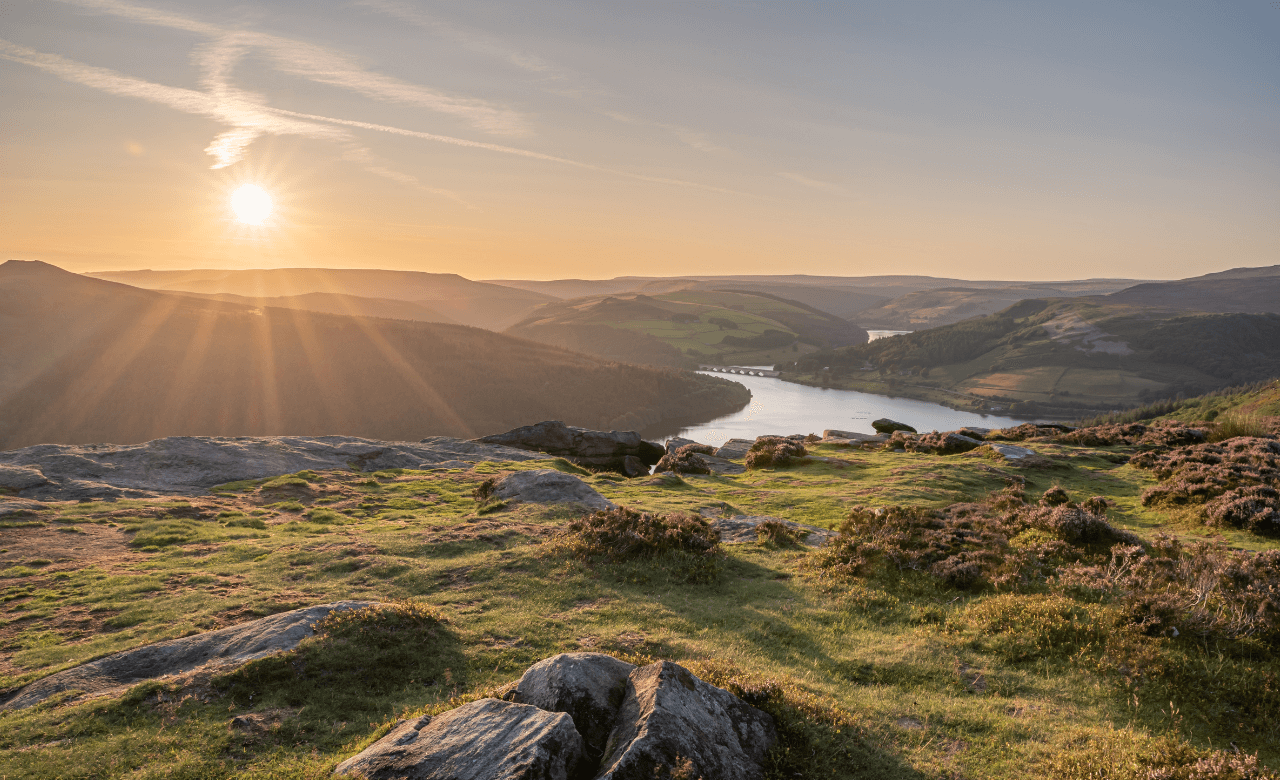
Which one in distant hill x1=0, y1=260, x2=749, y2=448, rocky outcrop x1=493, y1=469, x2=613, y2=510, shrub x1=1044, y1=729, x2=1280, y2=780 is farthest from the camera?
distant hill x1=0, y1=260, x2=749, y2=448

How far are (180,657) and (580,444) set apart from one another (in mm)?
40545

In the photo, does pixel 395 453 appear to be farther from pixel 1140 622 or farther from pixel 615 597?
pixel 1140 622

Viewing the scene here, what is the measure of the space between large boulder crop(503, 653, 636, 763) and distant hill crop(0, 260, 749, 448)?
148 meters

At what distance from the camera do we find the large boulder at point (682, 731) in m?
6.50

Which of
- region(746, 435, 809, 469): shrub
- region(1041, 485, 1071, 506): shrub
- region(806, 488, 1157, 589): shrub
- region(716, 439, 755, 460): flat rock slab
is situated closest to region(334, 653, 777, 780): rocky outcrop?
region(806, 488, 1157, 589): shrub

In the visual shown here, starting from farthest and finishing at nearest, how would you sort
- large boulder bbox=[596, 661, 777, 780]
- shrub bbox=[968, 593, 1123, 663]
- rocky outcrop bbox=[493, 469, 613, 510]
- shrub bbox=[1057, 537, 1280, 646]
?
1. rocky outcrop bbox=[493, 469, 613, 510]
2. shrub bbox=[968, 593, 1123, 663]
3. shrub bbox=[1057, 537, 1280, 646]
4. large boulder bbox=[596, 661, 777, 780]

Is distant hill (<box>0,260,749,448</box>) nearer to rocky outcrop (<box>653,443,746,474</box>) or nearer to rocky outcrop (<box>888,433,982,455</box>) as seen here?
rocky outcrop (<box>653,443,746,474</box>)

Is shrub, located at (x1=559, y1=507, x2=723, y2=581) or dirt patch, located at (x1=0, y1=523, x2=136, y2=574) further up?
shrub, located at (x1=559, y1=507, x2=723, y2=581)

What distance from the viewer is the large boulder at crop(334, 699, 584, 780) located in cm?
637

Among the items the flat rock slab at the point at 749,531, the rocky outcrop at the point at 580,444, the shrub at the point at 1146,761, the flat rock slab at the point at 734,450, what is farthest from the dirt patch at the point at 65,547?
the flat rock slab at the point at 734,450

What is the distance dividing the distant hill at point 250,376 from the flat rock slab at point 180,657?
143m

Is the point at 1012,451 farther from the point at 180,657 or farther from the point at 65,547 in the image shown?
the point at 65,547

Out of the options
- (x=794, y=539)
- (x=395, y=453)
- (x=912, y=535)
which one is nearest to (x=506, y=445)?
(x=395, y=453)

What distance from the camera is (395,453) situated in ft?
130
